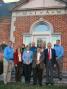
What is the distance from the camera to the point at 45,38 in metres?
20.8

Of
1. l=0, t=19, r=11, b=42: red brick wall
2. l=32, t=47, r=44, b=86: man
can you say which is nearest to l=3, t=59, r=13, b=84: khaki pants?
l=32, t=47, r=44, b=86: man

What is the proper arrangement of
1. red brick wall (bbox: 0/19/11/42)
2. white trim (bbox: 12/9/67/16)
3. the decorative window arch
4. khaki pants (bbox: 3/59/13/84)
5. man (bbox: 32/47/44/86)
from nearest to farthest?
man (bbox: 32/47/44/86) < khaki pants (bbox: 3/59/13/84) < white trim (bbox: 12/9/67/16) < the decorative window arch < red brick wall (bbox: 0/19/11/42)

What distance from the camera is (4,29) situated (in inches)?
848

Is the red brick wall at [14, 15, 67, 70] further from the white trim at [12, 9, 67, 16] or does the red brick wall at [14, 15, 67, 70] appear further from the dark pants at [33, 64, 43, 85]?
the dark pants at [33, 64, 43, 85]

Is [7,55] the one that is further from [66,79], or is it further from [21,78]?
[66,79]

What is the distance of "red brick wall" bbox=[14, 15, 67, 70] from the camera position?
20.4 meters

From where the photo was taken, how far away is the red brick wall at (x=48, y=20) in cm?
2039

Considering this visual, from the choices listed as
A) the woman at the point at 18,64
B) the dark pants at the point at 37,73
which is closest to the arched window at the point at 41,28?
the woman at the point at 18,64

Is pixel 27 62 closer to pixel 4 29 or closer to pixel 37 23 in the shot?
pixel 37 23

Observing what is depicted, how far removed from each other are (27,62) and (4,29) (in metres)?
6.98

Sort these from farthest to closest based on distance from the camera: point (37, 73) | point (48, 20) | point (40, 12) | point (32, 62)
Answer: point (40, 12) < point (48, 20) < point (32, 62) < point (37, 73)

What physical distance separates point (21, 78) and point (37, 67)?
106 cm

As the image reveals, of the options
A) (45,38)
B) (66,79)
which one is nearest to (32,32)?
(45,38)

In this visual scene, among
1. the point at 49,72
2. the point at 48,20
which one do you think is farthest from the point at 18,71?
the point at 48,20
